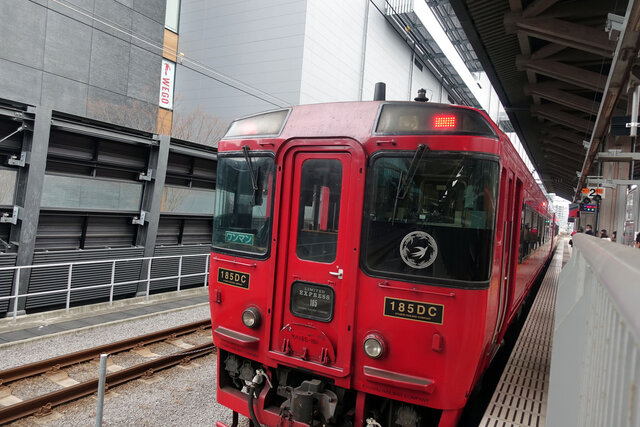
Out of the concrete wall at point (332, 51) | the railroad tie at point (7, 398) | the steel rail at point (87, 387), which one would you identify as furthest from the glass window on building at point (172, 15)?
the railroad tie at point (7, 398)

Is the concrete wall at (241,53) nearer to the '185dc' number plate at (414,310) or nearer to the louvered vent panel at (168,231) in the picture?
the louvered vent panel at (168,231)

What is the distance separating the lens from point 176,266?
1077cm

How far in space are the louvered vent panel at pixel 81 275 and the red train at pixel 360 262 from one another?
5565 millimetres

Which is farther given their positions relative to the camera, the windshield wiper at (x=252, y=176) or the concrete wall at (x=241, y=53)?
the concrete wall at (x=241, y=53)

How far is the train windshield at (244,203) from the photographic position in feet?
13.2

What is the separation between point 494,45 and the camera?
8.45 m

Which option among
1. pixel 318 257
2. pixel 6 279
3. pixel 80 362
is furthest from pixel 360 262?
pixel 6 279

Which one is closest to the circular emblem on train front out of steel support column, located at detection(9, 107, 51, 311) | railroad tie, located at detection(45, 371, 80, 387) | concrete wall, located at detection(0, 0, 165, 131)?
railroad tie, located at detection(45, 371, 80, 387)

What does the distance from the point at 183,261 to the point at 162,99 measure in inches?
602

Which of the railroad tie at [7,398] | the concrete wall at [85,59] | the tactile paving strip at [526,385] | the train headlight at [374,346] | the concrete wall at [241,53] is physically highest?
the concrete wall at [241,53]

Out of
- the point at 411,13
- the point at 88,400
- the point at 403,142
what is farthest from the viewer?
the point at 411,13

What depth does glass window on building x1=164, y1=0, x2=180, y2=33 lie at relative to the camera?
932 inches

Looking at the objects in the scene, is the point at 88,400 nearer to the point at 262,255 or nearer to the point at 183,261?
the point at 262,255

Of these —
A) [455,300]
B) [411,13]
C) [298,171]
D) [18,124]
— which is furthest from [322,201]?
[411,13]
